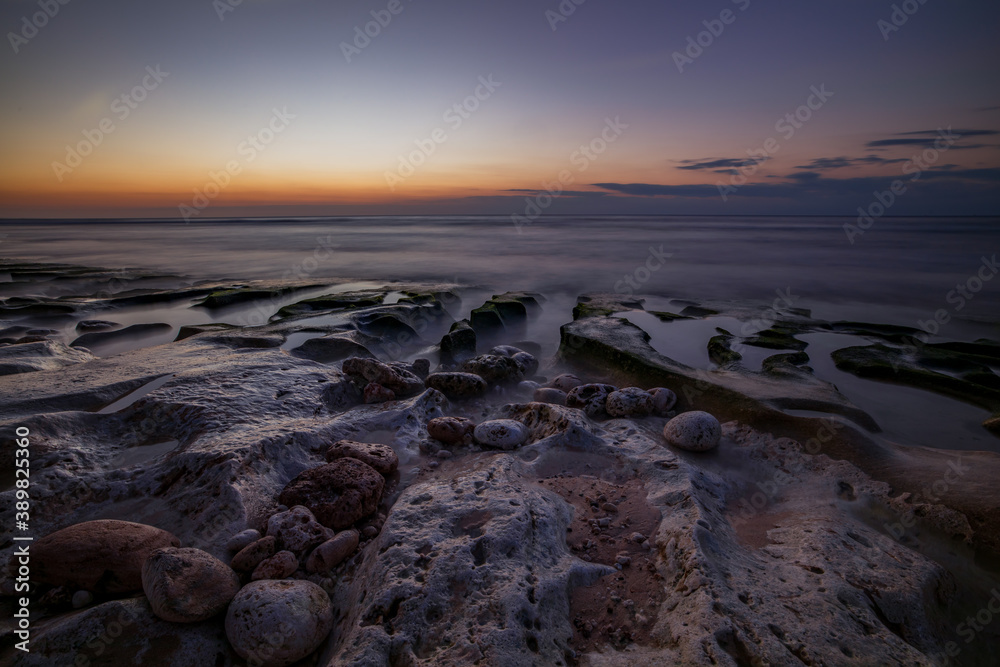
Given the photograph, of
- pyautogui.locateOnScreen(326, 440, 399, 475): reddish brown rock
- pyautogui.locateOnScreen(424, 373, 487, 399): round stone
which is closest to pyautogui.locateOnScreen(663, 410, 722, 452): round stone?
pyautogui.locateOnScreen(424, 373, 487, 399): round stone

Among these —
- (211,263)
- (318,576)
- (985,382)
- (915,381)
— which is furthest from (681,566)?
(211,263)

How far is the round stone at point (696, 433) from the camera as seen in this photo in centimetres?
323

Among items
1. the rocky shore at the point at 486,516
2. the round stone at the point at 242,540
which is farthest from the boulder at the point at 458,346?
the round stone at the point at 242,540

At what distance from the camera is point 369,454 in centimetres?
298

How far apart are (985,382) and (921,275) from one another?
9.84 meters

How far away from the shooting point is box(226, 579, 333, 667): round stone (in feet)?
5.57

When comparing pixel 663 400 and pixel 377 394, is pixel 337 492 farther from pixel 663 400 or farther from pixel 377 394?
pixel 663 400

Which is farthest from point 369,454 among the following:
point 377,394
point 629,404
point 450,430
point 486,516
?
point 629,404

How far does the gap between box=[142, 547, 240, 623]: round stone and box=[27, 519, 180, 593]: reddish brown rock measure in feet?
0.49

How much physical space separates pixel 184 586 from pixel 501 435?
6.35 ft

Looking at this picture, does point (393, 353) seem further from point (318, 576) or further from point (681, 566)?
point (681, 566)

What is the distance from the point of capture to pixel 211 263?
52.9ft

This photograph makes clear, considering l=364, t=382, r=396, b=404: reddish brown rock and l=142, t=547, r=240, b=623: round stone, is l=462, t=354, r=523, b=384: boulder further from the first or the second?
l=142, t=547, r=240, b=623: round stone

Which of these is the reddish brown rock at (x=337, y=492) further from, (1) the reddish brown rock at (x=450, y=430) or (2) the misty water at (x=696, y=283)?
(2) the misty water at (x=696, y=283)
